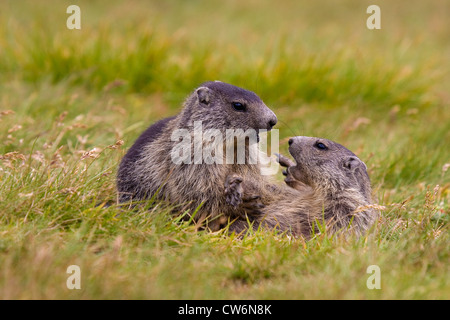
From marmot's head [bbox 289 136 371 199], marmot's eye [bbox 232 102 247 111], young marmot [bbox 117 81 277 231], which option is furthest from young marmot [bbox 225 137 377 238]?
marmot's eye [bbox 232 102 247 111]

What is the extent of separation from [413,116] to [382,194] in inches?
153

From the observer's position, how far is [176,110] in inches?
356

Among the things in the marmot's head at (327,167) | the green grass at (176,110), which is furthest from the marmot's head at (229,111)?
the green grass at (176,110)

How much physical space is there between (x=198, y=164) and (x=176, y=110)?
13.1 ft

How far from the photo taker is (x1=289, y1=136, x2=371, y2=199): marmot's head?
5.61m

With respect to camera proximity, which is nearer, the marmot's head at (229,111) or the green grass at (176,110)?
the green grass at (176,110)

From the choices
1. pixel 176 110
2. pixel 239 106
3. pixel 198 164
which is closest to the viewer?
pixel 198 164

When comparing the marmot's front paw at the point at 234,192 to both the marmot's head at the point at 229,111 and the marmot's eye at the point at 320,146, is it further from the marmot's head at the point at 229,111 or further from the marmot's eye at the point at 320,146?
the marmot's eye at the point at 320,146

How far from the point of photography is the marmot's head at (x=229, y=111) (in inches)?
207

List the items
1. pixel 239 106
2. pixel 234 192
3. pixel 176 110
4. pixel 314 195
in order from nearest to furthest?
pixel 234 192, pixel 239 106, pixel 314 195, pixel 176 110

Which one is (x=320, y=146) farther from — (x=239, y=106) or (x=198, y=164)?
(x=198, y=164)

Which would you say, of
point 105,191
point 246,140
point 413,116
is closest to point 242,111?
point 246,140

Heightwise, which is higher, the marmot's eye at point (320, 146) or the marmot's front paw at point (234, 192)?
the marmot's eye at point (320, 146)

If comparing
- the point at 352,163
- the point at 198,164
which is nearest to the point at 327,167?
the point at 352,163
